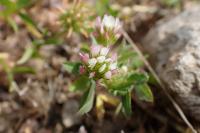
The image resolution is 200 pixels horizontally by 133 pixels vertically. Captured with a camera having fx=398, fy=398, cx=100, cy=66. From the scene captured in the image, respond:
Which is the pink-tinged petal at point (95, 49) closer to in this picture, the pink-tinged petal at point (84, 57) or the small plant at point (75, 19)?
the pink-tinged petal at point (84, 57)

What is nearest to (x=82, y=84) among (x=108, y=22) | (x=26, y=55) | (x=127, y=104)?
(x=127, y=104)

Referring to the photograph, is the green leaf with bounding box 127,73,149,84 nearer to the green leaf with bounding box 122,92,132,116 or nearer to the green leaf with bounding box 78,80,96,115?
the green leaf with bounding box 122,92,132,116

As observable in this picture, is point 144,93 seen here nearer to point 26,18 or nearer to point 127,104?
point 127,104

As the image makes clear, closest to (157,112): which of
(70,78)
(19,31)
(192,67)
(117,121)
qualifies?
(117,121)

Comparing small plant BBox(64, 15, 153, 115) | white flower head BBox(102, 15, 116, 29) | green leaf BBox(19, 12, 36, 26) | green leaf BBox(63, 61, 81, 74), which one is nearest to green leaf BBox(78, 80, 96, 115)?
small plant BBox(64, 15, 153, 115)

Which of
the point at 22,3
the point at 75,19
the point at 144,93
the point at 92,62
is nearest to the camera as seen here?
the point at 92,62

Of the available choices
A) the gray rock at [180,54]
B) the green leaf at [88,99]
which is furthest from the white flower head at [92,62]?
the gray rock at [180,54]

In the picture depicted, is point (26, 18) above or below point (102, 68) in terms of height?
above
